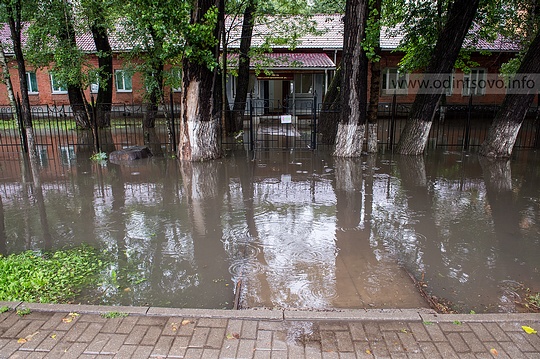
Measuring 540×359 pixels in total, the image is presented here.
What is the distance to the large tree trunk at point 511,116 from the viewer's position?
1050cm

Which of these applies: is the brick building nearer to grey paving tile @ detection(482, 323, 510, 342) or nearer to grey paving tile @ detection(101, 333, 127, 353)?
grey paving tile @ detection(482, 323, 510, 342)

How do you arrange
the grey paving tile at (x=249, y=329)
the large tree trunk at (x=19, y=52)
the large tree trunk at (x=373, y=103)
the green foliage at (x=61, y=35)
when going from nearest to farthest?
the grey paving tile at (x=249, y=329), the large tree trunk at (x=19, y=52), the green foliage at (x=61, y=35), the large tree trunk at (x=373, y=103)

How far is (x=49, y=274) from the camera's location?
13.7 ft

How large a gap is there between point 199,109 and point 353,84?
4.13 meters

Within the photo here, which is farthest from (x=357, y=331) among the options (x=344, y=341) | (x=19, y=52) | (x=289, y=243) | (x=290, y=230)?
(x=19, y=52)

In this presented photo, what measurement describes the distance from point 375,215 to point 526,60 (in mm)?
7693

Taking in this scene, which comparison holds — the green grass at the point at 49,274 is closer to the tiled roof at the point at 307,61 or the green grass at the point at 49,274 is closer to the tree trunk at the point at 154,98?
the tree trunk at the point at 154,98

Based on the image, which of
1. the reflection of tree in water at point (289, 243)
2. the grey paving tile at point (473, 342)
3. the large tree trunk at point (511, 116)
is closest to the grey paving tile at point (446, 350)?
the grey paving tile at point (473, 342)

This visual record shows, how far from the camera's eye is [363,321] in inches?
130

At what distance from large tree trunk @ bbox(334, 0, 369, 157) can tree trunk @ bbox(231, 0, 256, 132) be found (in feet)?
15.3

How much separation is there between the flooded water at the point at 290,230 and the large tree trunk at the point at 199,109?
2.51 feet

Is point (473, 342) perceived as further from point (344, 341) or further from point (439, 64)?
point (439, 64)

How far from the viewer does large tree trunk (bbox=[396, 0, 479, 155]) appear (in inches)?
396

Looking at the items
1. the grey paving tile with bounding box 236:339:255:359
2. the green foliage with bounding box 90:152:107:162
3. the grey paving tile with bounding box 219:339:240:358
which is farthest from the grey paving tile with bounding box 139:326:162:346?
the green foliage with bounding box 90:152:107:162
